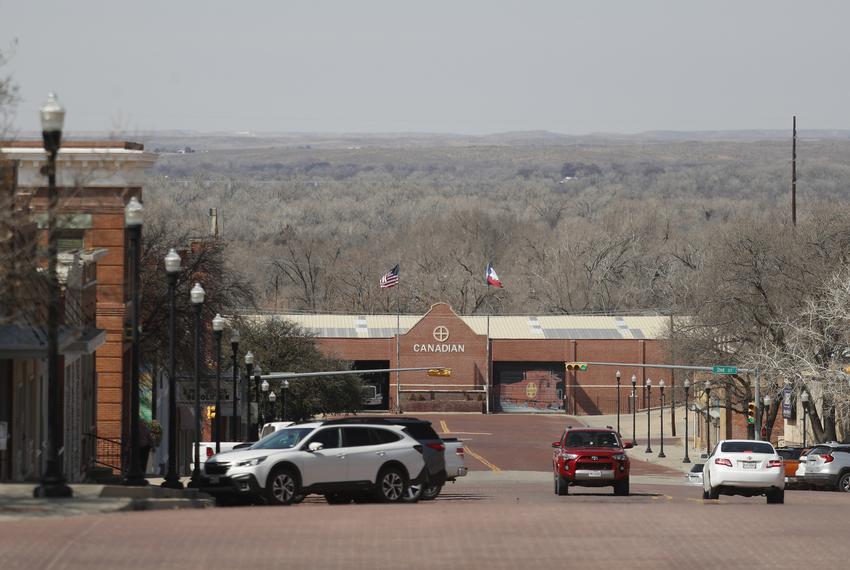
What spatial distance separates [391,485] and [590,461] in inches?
387

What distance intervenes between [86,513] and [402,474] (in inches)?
350

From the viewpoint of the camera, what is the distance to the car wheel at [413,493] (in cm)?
2845

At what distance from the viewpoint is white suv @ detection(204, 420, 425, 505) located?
90.5 ft

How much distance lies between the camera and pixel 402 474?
28.4 m

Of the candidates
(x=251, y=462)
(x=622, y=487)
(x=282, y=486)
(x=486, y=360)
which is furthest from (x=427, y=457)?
(x=486, y=360)

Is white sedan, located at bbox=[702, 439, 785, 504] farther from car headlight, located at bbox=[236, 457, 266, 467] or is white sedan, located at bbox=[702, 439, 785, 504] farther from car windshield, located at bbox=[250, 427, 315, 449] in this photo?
car headlight, located at bbox=[236, 457, 266, 467]

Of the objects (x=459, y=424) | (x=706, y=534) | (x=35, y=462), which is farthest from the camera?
(x=459, y=424)

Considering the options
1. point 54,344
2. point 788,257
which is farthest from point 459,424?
point 54,344

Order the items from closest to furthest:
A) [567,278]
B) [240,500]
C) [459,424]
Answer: [240,500] → [459,424] → [567,278]

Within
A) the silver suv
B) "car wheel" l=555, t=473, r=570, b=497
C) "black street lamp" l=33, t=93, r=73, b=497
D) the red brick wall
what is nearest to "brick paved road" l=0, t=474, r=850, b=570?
"black street lamp" l=33, t=93, r=73, b=497

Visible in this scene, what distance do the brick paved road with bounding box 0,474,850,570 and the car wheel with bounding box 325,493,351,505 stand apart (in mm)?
5160

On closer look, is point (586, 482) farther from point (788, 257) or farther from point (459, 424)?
point (459, 424)

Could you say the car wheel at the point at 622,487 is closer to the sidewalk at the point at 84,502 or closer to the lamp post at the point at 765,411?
the sidewalk at the point at 84,502

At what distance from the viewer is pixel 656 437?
9688 centimetres
